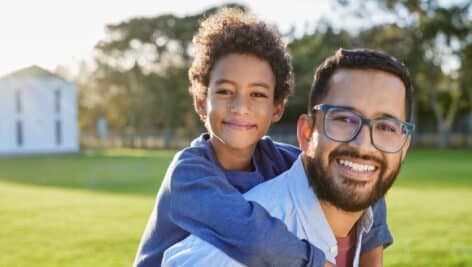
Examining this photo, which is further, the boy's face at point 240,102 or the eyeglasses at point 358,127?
the boy's face at point 240,102

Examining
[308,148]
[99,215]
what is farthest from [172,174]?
[99,215]

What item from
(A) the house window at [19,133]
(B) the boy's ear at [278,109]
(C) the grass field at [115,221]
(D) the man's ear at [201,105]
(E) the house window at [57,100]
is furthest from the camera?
(E) the house window at [57,100]

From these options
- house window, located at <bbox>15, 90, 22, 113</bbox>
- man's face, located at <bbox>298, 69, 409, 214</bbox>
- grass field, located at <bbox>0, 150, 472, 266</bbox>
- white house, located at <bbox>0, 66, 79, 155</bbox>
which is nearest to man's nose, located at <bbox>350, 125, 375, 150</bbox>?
man's face, located at <bbox>298, 69, 409, 214</bbox>

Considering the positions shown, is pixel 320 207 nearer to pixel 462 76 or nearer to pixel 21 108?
pixel 462 76

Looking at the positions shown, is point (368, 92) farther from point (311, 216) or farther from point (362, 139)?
point (311, 216)

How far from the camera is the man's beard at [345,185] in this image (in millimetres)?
1690

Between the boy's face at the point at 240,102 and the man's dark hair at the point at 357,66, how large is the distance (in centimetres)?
50

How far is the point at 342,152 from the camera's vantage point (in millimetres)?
1679

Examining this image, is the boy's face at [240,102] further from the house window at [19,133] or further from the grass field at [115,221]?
the house window at [19,133]

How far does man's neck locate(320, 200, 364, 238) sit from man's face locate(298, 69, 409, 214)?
0.10 feet

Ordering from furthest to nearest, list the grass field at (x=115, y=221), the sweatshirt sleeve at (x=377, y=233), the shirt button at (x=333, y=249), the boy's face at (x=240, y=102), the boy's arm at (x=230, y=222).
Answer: the grass field at (x=115, y=221) < the boy's face at (x=240, y=102) < the sweatshirt sleeve at (x=377, y=233) < the shirt button at (x=333, y=249) < the boy's arm at (x=230, y=222)

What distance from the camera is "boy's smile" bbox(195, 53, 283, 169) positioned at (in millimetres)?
2295

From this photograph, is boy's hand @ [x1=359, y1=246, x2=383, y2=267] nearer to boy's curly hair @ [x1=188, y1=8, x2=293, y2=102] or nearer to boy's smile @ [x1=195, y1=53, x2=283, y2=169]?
boy's smile @ [x1=195, y1=53, x2=283, y2=169]

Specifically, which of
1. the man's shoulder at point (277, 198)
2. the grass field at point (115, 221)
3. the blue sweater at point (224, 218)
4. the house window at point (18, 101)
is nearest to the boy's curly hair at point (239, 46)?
the blue sweater at point (224, 218)
